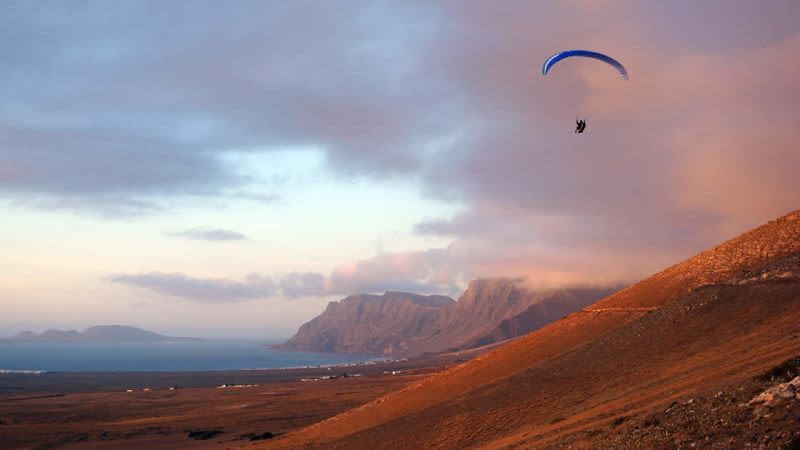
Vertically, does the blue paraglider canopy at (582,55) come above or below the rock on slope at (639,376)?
above

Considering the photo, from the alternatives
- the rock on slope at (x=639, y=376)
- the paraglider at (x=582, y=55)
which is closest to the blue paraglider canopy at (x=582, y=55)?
the paraglider at (x=582, y=55)

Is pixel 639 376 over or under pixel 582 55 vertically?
under

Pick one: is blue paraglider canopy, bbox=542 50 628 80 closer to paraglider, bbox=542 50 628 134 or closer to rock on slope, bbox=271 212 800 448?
paraglider, bbox=542 50 628 134

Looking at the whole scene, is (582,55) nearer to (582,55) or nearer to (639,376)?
(582,55)

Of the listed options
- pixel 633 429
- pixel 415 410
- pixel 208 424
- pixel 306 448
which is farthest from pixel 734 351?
pixel 208 424

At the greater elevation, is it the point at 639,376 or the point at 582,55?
the point at 582,55

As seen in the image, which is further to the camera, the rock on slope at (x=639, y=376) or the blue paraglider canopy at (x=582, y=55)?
the blue paraglider canopy at (x=582, y=55)

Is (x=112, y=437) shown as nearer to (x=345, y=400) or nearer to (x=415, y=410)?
(x=345, y=400)

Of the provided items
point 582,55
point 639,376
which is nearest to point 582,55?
point 582,55

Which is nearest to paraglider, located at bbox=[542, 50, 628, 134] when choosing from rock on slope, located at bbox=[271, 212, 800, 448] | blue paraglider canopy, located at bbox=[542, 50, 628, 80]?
blue paraglider canopy, located at bbox=[542, 50, 628, 80]

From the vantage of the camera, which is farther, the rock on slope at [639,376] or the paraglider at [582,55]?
the paraglider at [582,55]

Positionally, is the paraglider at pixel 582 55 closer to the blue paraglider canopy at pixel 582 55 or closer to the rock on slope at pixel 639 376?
the blue paraglider canopy at pixel 582 55
